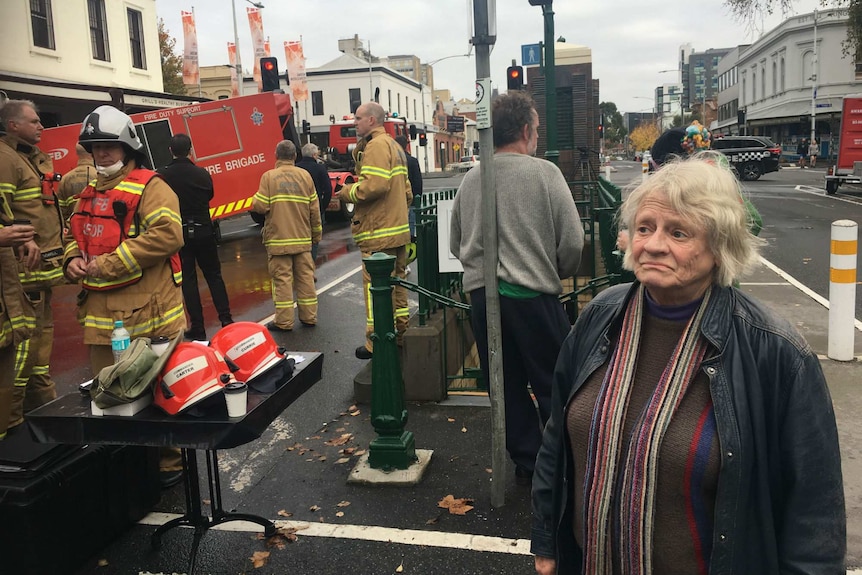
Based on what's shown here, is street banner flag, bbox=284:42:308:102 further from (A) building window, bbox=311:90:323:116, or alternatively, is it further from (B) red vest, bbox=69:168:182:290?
(B) red vest, bbox=69:168:182:290

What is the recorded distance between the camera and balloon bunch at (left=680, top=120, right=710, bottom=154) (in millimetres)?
6269

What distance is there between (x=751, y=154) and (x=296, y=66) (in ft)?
71.6

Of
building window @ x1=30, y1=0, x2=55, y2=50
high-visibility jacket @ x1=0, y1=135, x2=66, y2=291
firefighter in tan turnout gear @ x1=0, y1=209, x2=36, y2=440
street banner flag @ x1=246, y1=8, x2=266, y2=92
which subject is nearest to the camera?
firefighter in tan turnout gear @ x1=0, y1=209, x2=36, y2=440

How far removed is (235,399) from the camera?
305 centimetres

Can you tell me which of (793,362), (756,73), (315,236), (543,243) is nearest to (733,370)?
(793,362)

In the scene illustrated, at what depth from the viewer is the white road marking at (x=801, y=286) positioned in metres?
8.92

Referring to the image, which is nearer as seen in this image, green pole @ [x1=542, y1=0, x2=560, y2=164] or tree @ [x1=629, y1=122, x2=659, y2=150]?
green pole @ [x1=542, y1=0, x2=560, y2=164]

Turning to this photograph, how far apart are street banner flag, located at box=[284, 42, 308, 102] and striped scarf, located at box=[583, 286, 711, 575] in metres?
36.0

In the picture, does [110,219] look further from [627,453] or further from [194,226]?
[194,226]

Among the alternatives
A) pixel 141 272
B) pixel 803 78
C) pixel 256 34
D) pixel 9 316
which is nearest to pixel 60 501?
pixel 141 272

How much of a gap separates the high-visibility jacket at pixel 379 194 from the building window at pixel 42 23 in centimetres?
1725

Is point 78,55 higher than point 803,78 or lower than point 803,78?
lower

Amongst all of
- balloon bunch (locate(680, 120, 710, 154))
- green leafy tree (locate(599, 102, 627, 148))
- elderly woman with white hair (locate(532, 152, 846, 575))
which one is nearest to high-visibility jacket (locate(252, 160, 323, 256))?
balloon bunch (locate(680, 120, 710, 154))

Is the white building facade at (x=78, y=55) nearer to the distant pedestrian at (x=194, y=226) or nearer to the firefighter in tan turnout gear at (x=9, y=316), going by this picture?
the distant pedestrian at (x=194, y=226)
